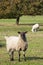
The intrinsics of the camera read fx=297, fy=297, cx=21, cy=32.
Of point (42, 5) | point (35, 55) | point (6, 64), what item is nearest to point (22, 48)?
point (6, 64)

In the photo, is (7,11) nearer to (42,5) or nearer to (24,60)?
(42,5)

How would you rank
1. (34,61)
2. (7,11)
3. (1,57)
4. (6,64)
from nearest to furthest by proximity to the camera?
(6,64) < (34,61) < (1,57) < (7,11)

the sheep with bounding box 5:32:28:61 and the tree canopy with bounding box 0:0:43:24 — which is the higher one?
the tree canopy with bounding box 0:0:43:24

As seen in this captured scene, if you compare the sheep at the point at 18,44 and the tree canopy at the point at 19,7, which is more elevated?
the tree canopy at the point at 19,7

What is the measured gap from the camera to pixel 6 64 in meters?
12.6

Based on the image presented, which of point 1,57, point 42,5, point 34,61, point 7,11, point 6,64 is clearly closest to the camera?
point 6,64

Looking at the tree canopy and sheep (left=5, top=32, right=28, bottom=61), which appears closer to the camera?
sheep (left=5, top=32, right=28, bottom=61)

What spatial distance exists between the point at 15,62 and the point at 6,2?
114ft

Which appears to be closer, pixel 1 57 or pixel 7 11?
pixel 1 57

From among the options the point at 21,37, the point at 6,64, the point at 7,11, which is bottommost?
the point at 6,64

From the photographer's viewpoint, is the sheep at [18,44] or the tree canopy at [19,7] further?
the tree canopy at [19,7]

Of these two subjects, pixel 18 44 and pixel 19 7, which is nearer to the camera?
pixel 18 44

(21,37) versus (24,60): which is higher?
(21,37)

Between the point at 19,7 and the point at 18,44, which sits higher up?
the point at 19,7
